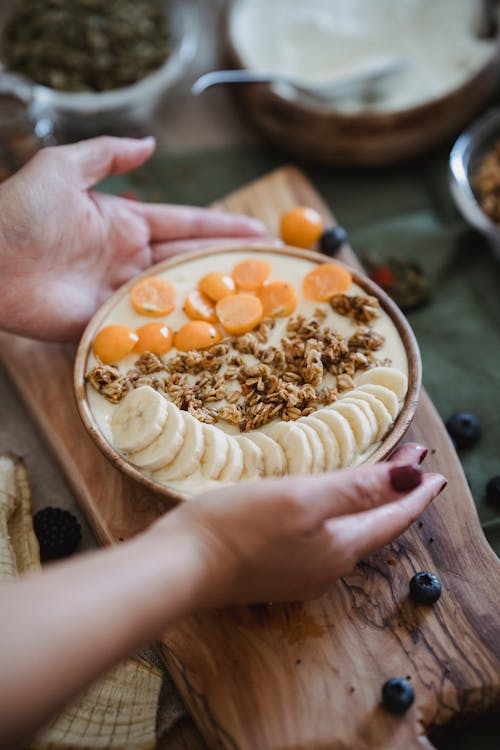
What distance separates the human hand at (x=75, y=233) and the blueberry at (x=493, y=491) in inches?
40.8

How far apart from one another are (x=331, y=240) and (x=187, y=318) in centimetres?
62

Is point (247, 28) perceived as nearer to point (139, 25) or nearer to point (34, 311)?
point (139, 25)

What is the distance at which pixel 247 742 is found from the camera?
147 cm

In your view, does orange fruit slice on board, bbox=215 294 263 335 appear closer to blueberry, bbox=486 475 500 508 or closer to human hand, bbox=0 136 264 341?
human hand, bbox=0 136 264 341

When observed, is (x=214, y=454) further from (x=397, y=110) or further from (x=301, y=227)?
(x=397, y=110)

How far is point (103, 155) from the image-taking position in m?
2.12

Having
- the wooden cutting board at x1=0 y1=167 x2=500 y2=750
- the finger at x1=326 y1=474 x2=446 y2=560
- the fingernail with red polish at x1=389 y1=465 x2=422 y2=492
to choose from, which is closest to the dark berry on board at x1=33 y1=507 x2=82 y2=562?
the wooden cutting board at x1=0 y1=167 x2=500 y2=750

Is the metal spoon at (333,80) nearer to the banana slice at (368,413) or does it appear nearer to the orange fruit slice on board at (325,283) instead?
the orange fruit slice on board at (325,283)

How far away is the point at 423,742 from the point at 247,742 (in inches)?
14.0

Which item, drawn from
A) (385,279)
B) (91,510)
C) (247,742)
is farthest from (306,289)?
(247,742)

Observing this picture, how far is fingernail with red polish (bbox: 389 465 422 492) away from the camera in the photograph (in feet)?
5.03

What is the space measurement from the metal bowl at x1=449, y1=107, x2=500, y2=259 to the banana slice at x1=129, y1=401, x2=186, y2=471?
1.24 m

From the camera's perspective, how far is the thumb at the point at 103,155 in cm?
208

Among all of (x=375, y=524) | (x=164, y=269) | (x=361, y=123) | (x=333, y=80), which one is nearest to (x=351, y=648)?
(x=375, y=524)
